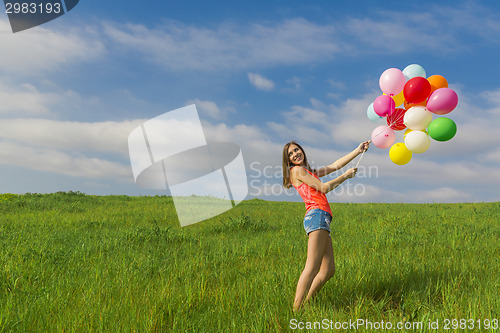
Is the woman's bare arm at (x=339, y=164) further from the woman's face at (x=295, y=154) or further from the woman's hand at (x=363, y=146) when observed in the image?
the woman's face at (x=295, y=154)

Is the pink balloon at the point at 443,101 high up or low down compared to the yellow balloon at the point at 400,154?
up

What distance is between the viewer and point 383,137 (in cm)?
475

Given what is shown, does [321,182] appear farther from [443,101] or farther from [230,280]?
[443,101]

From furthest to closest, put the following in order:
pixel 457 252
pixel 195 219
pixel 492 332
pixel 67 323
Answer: pixel 195 219
pixel 457 252
pixel 67 323
pixel 492 332

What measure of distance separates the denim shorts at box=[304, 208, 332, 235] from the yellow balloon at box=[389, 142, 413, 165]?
6.55 ft

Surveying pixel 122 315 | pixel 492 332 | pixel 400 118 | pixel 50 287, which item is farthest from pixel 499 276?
pixel 50 287

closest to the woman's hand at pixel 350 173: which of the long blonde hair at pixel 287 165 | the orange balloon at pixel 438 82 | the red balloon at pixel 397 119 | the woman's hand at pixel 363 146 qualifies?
the long blonde hair at pixel 287 165

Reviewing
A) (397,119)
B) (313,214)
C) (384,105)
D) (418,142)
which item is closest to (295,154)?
(313,214)

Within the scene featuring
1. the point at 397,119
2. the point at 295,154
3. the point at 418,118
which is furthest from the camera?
the point at 397,119

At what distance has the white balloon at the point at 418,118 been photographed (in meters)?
4.69

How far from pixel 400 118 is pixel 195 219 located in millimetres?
7832

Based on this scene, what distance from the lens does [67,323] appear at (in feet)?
11.3

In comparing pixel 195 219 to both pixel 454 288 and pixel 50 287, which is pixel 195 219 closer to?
pixel 50 287

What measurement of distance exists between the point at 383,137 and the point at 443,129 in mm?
803
